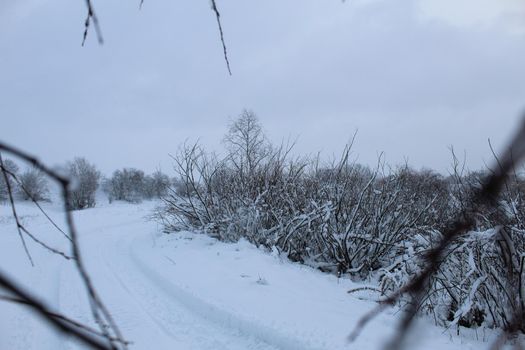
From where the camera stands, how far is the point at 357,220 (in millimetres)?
9109

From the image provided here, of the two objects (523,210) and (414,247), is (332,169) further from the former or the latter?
(523,210)

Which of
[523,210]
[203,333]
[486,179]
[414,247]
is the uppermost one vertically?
[486,179]

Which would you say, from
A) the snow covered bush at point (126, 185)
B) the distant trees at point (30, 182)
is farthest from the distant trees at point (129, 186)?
the distant trees at point (30, 182)

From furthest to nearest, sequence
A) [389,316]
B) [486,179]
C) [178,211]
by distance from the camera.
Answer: [178,211], [389,316], [486,179]

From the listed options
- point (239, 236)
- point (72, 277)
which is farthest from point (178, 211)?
point (72, 277)

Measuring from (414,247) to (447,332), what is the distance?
1.78 metres

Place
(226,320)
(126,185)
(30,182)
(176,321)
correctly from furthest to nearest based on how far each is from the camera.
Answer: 1. (126,185)
2. (176,321)
3. (226,320)
4. (30,182)

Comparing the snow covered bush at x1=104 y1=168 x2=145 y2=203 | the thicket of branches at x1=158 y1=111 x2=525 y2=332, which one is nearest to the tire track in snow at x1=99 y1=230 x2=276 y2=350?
the thicket of branches at x1=158 y1=111 x2=525 y2=332

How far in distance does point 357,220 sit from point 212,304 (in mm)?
4184

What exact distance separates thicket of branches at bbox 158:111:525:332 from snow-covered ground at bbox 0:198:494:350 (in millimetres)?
491

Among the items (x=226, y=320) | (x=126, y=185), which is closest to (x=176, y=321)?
(x=226, y=320)

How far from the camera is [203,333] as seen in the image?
18.4 ft

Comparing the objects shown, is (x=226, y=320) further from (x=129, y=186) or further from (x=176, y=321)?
(x=129, y=186)

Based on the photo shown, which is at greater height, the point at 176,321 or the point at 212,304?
the point at 212,304
